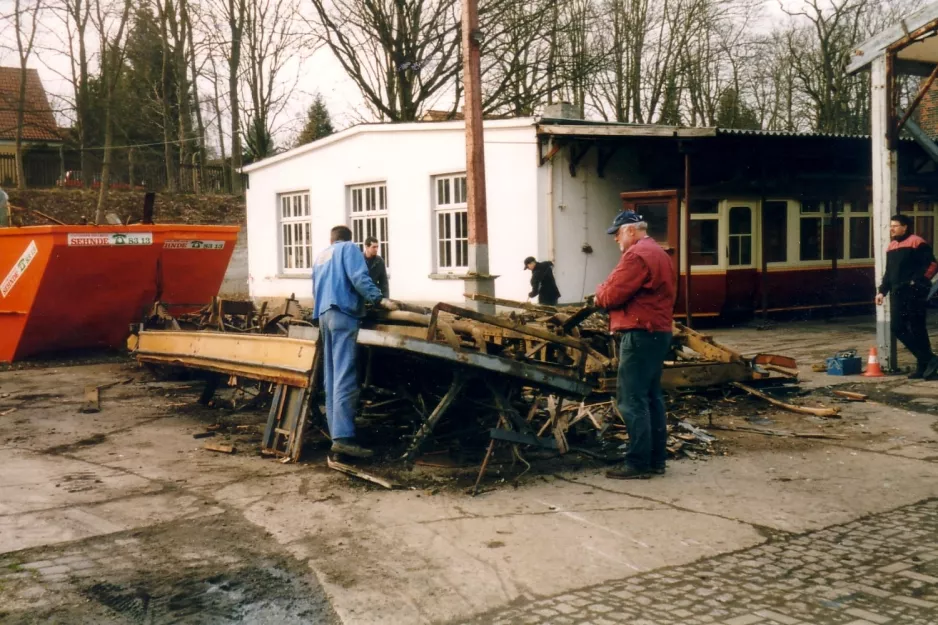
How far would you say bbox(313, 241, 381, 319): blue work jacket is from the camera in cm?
657

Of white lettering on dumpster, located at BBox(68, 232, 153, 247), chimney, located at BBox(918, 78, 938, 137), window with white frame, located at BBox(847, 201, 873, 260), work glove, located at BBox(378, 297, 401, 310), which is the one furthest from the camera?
chimney, located at BBox(918, 78, 938, 137)

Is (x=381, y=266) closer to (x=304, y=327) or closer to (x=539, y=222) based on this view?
(x=539, y=222)

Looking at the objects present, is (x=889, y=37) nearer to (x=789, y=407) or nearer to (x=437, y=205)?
(x=789, y=407)

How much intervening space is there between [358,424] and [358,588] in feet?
9.54

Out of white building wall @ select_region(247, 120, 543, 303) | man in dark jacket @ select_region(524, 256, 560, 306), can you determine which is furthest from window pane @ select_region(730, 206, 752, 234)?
man in dark jacket @ select_region(524, 256, 560, 306)

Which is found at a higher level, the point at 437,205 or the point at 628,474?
the point at 437,205

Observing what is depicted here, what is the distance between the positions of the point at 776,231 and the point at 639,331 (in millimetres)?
12409

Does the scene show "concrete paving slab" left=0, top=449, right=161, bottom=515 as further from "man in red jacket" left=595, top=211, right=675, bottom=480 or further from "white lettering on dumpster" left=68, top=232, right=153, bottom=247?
"white lettering on dumpster" left=68, top=232, right=153, bottom=247

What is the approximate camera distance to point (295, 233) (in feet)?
74.9

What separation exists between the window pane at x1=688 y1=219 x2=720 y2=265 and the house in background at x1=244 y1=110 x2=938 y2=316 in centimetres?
3

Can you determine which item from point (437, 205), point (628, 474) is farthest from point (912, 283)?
point (437, 205)

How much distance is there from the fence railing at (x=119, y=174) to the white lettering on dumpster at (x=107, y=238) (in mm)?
24203

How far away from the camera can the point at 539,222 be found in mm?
16969

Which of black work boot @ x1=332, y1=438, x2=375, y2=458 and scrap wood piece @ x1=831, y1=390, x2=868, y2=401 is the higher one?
black work boot @ x1=332, y1=438, x2=375, y2=458
